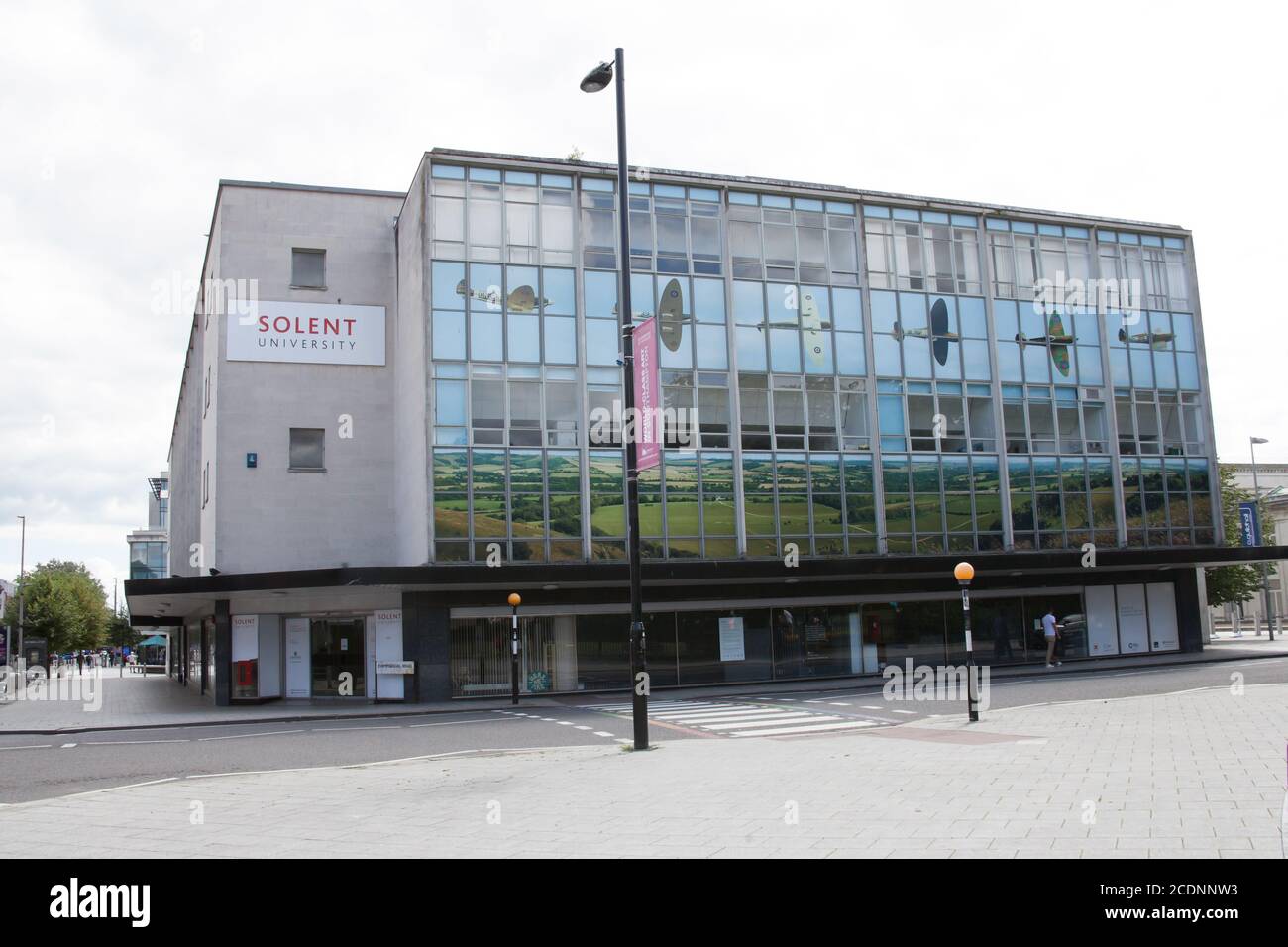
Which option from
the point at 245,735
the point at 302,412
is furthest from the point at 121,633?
the point at 245,735

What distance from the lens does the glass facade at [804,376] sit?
2939 cm

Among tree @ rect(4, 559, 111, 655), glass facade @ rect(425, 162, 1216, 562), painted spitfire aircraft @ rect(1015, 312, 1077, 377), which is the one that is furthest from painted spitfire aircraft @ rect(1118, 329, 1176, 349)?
tree @ rect(4, 559, 111, 655)

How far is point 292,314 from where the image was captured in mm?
30906

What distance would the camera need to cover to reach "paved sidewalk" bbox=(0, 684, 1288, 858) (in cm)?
757

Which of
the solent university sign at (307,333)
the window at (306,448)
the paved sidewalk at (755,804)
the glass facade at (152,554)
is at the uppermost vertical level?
the solent university sign at (307,333)

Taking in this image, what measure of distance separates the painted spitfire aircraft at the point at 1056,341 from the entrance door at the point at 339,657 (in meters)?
23.6

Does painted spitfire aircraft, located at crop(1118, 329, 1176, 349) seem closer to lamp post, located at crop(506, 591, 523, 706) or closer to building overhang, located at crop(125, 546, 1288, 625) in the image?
building overhang, located at crop(125, 546, 1288, 625)

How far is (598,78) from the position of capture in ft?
51.0

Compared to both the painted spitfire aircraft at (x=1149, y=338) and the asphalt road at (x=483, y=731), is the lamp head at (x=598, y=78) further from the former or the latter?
the painted spitfire aircraft at (x=1149, y=338)

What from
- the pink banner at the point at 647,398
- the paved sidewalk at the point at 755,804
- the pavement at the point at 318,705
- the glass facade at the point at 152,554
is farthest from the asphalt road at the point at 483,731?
the glass facade at the point at 152,554

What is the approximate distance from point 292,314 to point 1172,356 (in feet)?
99.3

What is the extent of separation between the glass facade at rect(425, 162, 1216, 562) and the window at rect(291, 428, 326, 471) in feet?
15.9
